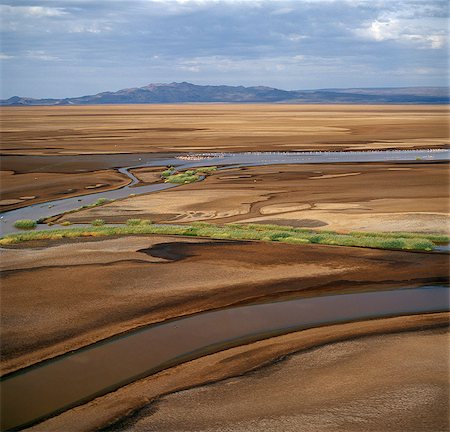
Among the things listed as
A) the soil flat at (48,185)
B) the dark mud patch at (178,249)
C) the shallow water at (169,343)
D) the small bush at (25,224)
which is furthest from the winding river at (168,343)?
the soil flat at (48,185)

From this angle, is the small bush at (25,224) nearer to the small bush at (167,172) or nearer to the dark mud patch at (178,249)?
the dark mud patch at (178,249)

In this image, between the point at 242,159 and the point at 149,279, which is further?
the point at 242,159

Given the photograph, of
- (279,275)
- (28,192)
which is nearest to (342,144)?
(28,192)

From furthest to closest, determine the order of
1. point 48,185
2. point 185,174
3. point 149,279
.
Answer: point 185,174 < point 48,185 < point 149,279

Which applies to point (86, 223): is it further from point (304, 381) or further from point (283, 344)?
point (304, 381)

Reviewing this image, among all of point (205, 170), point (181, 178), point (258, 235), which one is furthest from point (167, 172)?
point (258, 235)

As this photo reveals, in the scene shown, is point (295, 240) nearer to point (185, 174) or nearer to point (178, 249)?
point (178, 249)
